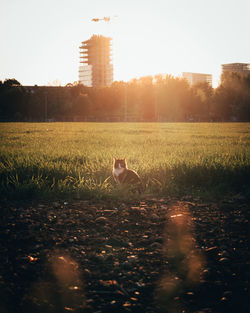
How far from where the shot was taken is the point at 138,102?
264 feet

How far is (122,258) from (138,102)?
259 ft

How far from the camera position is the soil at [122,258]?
2326 mm

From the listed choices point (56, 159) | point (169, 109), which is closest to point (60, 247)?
point (56, 159)

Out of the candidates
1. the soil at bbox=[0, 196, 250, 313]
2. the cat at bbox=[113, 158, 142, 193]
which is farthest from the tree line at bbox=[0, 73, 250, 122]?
the soil at bbox=[0, 196, 250, 313]

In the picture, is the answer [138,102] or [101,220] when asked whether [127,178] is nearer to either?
[101,220]

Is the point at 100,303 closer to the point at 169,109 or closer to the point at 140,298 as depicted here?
the point at 140,298

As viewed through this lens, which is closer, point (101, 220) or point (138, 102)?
point (101, 220)

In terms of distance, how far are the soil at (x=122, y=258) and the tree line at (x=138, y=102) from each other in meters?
68.1

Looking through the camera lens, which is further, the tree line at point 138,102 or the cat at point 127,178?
the tree line at point 138,102

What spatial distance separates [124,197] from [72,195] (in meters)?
0.87

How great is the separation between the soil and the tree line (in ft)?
224

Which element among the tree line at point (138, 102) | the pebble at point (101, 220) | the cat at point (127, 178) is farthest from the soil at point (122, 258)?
the tree line at point (138, 102)

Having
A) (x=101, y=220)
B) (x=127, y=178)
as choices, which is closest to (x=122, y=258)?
(x=101, y=220)

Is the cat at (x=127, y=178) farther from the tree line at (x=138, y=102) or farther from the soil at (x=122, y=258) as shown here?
the tree line at (x=138, y=102)
